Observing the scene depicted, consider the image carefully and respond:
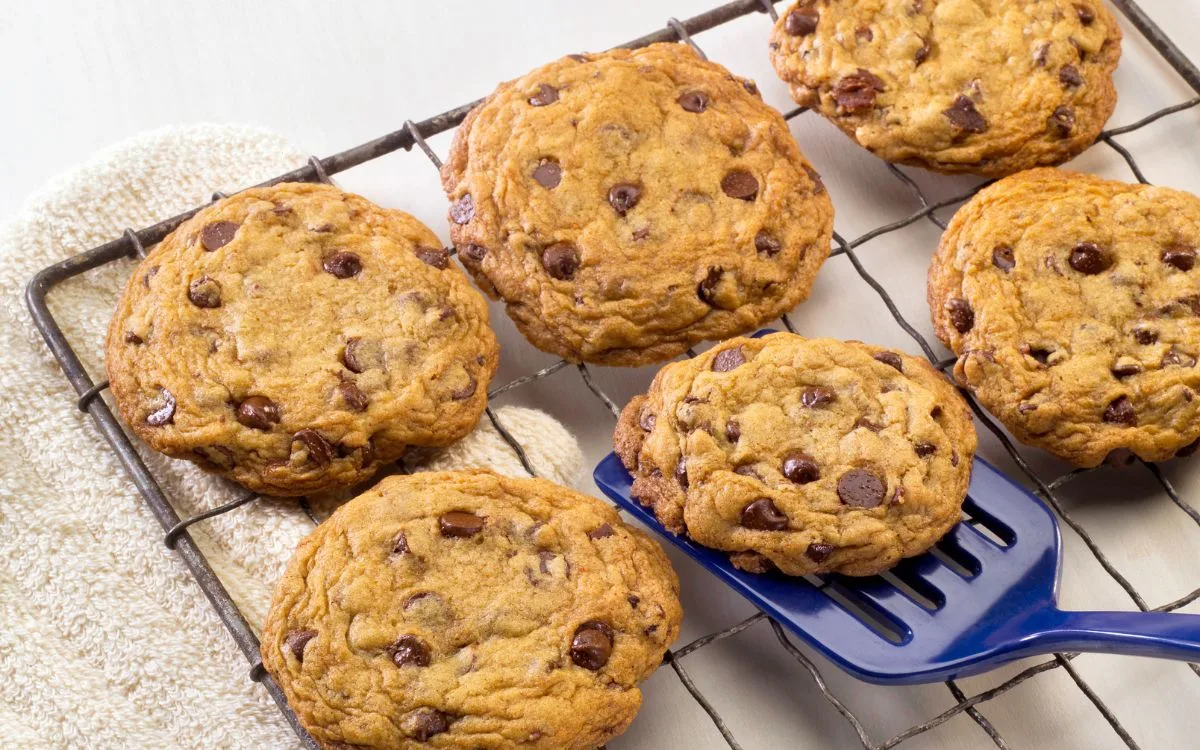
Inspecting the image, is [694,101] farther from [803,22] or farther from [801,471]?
[801,471]

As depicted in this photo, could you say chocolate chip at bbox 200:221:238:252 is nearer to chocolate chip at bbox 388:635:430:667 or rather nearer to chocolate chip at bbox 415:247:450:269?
chocolate chip at bbox 415:247:450:269

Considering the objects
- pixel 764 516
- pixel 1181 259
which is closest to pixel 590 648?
pixel 764 516

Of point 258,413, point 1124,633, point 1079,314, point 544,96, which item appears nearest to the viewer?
point 1124,633

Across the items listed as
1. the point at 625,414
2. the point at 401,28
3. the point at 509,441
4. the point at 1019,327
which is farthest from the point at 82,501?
the point at 1019,327

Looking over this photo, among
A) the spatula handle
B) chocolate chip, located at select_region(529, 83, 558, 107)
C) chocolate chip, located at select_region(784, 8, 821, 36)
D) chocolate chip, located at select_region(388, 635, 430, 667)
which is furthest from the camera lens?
chocolate chip, located at select_region(784, 8, 821, 36)

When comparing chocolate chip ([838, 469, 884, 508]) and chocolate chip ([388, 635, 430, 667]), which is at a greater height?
chocolate chip ([388, 635, 430, 667])

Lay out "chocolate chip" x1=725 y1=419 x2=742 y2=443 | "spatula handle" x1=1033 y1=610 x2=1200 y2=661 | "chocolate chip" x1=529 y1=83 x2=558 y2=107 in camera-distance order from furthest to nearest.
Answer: "chocolate chip" x1=529 y1=83 x2=558 y2=107 → "chocolate chip" x1=725 y1=419 x2=742 y2=443 → "spatula handle" x1=1033 y1=610 x2=1200 y2=661

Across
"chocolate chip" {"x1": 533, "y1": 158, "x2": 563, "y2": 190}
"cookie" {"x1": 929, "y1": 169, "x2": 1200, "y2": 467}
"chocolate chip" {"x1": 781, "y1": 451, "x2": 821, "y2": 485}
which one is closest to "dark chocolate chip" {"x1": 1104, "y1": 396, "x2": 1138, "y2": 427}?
"cookie" {"x1": 929, "y1": 169, "x2": 1200, "y2": 467}
